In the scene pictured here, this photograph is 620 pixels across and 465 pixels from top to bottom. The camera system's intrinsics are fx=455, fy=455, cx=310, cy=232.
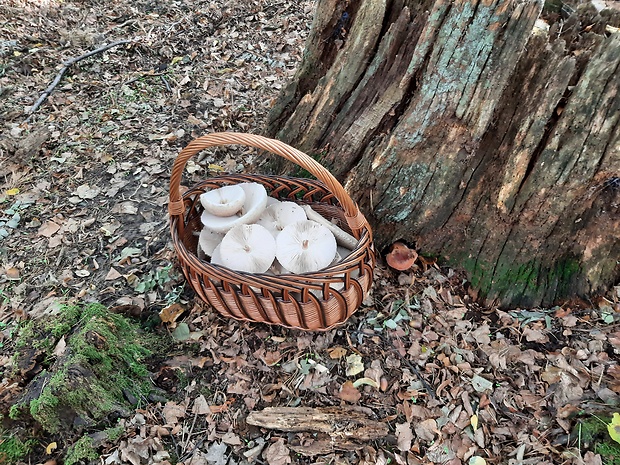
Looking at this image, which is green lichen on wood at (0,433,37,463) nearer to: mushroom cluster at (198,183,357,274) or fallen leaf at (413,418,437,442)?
mushroom cluster at (198,183,357,274)

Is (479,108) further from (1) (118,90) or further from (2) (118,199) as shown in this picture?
(1) (118,90)

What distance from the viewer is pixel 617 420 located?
1.97 m

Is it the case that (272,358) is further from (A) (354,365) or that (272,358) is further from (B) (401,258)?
(B) (401,258)

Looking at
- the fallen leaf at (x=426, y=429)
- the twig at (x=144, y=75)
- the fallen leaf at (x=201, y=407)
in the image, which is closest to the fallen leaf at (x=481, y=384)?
the fallen leaf at (x=426, y=429)

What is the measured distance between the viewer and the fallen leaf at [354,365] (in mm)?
2312

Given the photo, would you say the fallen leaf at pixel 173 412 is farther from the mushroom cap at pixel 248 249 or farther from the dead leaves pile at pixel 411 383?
the mushroom cap at pixel 248 249

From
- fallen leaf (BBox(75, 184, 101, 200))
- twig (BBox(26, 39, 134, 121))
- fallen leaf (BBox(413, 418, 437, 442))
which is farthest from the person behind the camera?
twig (BBox(26, 39, 134, 121))

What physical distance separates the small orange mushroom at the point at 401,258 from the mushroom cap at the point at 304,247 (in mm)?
534

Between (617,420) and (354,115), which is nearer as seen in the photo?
(617,420)

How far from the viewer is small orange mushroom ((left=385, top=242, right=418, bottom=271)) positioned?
2.61m

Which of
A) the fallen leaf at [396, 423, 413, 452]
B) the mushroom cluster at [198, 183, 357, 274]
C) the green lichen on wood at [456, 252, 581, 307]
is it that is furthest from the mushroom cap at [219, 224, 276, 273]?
the green lichen on wood at [456, 252, 581, 307]

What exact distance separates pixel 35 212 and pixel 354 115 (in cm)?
237

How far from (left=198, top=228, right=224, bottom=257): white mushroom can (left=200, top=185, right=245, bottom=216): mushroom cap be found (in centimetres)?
13

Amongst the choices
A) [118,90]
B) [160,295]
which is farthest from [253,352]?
[118,90]
